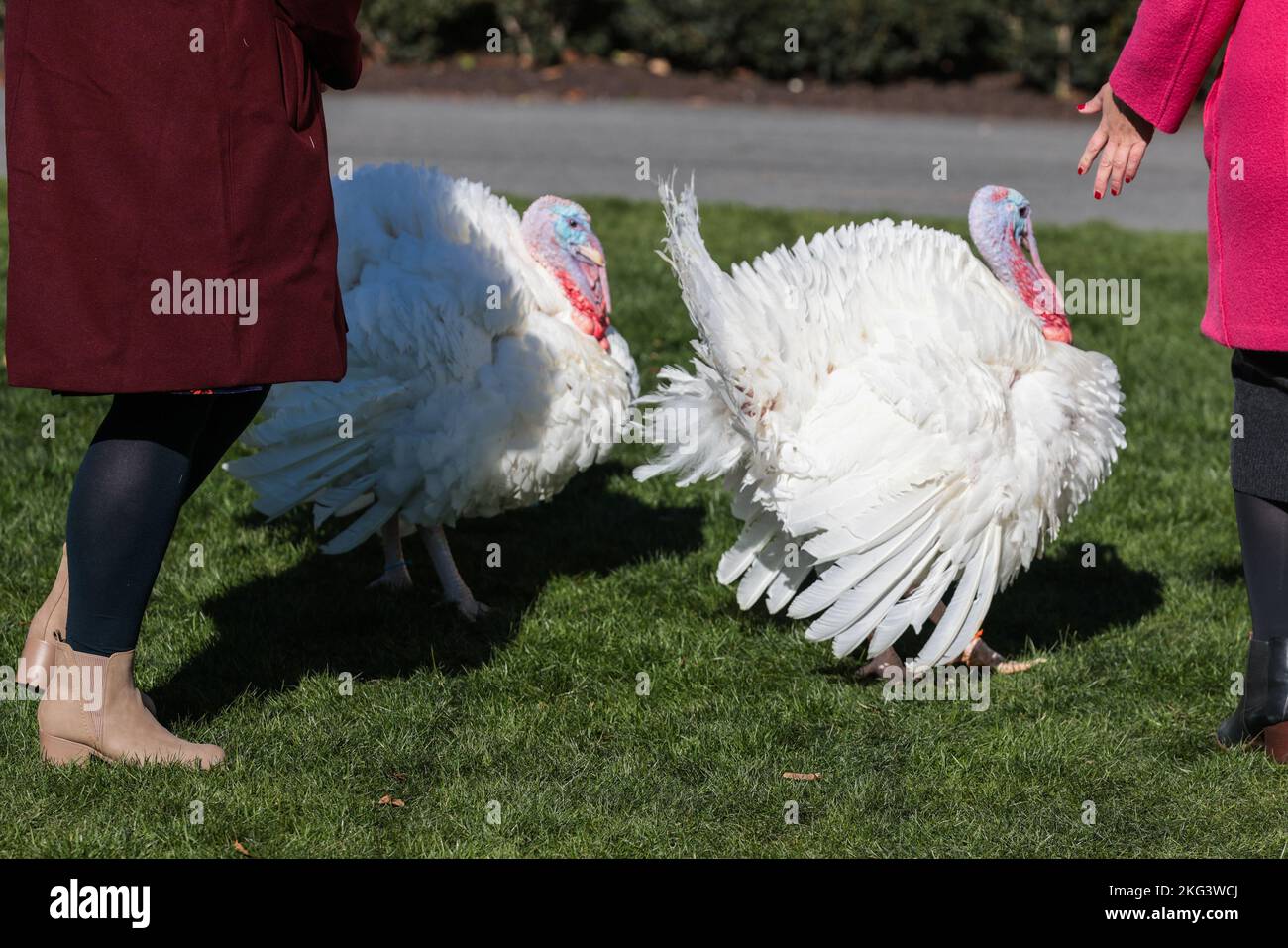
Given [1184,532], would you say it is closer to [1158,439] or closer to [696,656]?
[1158,439]

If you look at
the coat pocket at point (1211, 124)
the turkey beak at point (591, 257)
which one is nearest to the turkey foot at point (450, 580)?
the turkey beak at point (591, 257)

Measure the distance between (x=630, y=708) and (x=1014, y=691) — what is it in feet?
3.72

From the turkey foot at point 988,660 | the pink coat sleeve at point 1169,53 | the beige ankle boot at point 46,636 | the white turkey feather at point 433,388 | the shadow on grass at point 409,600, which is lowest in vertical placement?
the shadow on grass at point 409,600

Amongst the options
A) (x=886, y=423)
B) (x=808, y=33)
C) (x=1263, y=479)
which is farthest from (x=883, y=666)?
(x=808, y=33)

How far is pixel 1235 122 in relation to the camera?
142 inches

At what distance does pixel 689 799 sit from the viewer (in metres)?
3.77

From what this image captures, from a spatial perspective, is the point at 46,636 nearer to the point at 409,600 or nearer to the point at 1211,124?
the point at 409,600

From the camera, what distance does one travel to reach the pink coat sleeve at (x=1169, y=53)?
143 inches

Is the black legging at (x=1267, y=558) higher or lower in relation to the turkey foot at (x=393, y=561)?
higher

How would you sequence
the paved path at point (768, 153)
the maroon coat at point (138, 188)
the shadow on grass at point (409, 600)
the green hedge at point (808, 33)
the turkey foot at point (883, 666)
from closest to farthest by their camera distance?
the maroon coat at point (138, 188)
the shadow on grass at point (409, 600)
the turkey foot at point (883, 666)
the paved path at point (768, 153)
the green hedge at point (808, 33)

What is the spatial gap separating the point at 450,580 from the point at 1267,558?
2488 mm

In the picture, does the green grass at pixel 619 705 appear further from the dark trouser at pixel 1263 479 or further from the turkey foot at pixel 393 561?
the dark trouser at pixel 1263 479

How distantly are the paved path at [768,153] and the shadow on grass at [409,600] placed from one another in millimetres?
5784

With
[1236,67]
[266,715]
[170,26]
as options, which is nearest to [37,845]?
[266,715]
